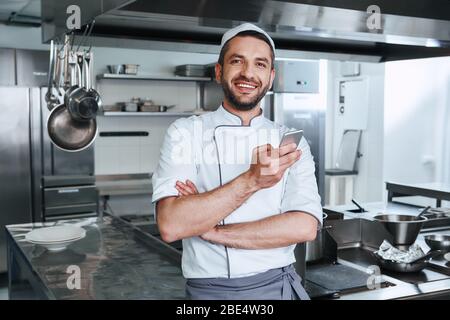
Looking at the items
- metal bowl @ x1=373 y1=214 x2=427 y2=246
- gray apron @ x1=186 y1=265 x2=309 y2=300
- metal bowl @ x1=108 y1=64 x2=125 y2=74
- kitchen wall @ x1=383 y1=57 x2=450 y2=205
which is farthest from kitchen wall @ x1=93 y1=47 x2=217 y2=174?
gray apron @ x1=186 y1=265 x2=309 y2=300

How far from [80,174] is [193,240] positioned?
12.0ft

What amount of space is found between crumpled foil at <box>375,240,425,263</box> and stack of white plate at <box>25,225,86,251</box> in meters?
1.43

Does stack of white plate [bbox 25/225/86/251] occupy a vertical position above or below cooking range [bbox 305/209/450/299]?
above

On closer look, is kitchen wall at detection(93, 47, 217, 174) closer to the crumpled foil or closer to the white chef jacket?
the crumpled foil

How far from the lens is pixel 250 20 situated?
1.67m

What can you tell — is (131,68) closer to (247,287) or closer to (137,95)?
(137,95)

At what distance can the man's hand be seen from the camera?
4.82ft

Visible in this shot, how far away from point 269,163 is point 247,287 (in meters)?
0.40

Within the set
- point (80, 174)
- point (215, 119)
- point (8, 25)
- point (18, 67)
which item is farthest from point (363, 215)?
point (8, 25)

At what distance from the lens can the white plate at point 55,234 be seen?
245 cm

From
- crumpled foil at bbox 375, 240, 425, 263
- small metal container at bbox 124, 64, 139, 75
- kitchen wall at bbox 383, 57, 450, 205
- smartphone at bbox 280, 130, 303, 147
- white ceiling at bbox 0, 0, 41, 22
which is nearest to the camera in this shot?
smartphone at bbox 280, 130, 303, 147

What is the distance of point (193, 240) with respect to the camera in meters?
1.63

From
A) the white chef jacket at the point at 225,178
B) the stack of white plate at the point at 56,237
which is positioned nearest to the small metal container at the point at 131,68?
the stack of white plate at the point at 56,237
